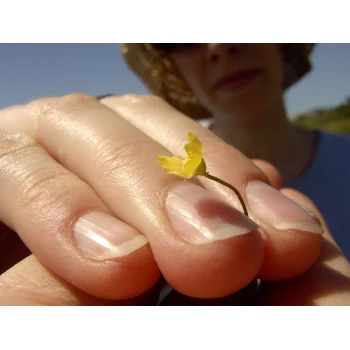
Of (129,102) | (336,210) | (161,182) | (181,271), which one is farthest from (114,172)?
(336,210)

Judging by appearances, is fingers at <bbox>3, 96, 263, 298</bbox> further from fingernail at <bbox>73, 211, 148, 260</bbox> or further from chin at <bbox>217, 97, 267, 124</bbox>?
chin at <bbox>217, 97, 267, 124</bbox>

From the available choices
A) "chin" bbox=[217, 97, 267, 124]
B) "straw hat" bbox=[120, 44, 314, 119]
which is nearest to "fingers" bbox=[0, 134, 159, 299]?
"chin" bbox=[217, 97, 267, 124]

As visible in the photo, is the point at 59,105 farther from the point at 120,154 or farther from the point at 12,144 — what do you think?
the point at 120,154

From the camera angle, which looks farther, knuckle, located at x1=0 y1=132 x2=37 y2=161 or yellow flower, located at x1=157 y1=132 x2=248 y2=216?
knuckle, located at x1=0 y1=132 x2=37 y2=161

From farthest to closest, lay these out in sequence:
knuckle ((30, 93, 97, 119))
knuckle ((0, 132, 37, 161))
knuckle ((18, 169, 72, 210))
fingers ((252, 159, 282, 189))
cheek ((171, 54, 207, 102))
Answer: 1. cheek ((171, 54, 207, 102))
2. fingers ((252, 159, 282, 189))
3. knuckle ((30, 93, 97, 119))
4. knuckle ((0, 132, 37, 161))
5. knuckle ((18, 169, 72, 210))

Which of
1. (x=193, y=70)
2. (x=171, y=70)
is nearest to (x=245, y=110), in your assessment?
(x=193, y=70)

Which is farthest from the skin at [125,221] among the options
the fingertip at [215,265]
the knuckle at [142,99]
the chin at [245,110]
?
the chin at [245,110]
